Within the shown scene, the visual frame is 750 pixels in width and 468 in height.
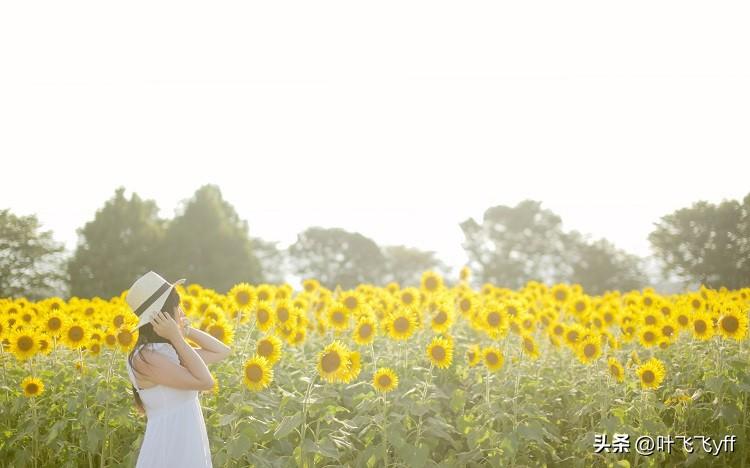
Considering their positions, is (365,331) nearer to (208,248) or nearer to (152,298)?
(152,298)

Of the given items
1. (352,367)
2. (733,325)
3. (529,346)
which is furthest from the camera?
(733,325)

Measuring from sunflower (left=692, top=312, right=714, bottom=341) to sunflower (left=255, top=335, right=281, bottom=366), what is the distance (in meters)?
5.23

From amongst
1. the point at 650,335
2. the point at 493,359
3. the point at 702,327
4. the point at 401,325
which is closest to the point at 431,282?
the point at 401,325

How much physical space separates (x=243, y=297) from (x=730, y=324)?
224 inches

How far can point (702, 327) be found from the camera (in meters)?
8.63

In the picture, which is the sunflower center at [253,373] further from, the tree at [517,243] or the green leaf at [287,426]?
the tree at [517,243]

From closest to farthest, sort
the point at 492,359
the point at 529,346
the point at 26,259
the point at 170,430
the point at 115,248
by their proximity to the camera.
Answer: the point at 170,430 < the point at 492,359 < the point at 529,346 < the point at 26,259 < the point at 115,248

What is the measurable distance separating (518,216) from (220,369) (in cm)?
4521

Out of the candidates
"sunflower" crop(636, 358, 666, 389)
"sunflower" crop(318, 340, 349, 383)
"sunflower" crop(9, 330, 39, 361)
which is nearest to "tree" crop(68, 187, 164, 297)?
"sunflower" crop(9, 330, 39, 361)

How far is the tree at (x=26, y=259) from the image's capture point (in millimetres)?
26250

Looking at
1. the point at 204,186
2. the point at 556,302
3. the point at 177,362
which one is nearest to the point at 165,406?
the point at 177,362

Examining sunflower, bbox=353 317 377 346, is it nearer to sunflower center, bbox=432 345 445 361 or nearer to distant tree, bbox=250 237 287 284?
sunflower center, bbox=432 345 445 361

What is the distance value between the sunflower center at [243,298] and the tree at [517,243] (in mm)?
40200

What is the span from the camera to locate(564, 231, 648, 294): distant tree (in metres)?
35.4
